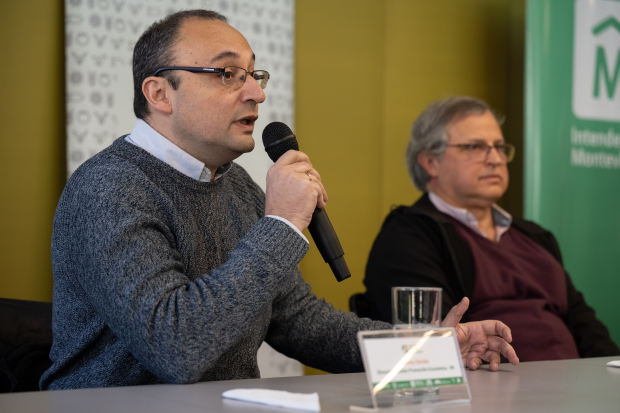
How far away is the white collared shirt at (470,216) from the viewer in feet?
8.37

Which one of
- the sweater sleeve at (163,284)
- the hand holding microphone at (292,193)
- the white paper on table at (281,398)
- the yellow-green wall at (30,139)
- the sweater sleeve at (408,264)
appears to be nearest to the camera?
the white paper on table at (281,398)

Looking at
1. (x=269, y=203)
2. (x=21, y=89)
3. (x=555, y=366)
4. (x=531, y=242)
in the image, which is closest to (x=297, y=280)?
(x=269, y=203)

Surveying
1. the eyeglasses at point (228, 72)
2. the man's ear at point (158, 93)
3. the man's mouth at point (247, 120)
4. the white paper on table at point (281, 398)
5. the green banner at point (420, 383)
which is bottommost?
the white paper on table at point (281, 398)

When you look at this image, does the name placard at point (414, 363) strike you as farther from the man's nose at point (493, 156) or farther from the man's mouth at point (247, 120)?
the man's nose at point (493, 156)

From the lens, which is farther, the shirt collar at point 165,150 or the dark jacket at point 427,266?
the dark jacket at point 427,266

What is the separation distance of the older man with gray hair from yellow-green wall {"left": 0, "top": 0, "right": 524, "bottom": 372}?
800mm

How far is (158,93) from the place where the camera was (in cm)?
153

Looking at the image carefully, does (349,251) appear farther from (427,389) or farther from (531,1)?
(427,389)

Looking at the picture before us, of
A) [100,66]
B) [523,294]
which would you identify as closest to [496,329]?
[523,294]

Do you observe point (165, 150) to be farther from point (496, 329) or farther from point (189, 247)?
point (496, 329)

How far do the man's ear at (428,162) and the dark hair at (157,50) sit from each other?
137cm

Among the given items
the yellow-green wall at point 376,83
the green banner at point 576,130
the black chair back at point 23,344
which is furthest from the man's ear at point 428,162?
the black chair back at point 23,344

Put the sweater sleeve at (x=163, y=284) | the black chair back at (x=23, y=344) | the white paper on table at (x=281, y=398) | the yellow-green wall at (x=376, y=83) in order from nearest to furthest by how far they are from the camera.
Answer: the white paper on table at (x=281, y=398)
the sweater sleeve at (x=163, y=284)
the black chair back at (x=23, y=344)
the yellow-green wall at (x=376, y=83)

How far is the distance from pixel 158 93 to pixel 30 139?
1.29m
